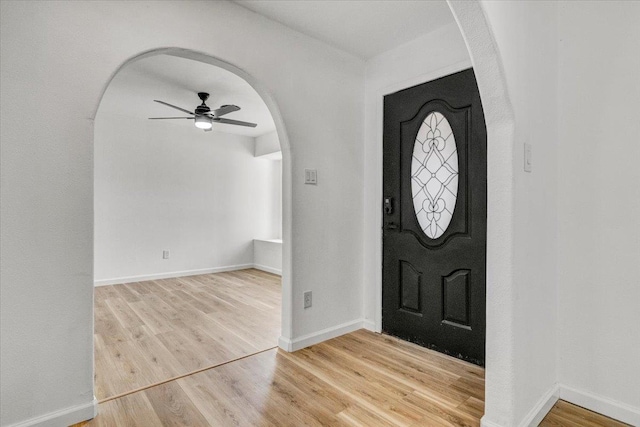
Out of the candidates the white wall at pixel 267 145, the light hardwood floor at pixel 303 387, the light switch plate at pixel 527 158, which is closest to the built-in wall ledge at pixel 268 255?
the white wall at pixel 267 145

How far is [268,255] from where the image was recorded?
6.08 m

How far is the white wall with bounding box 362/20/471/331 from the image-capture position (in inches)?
106

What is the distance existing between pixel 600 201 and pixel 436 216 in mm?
971

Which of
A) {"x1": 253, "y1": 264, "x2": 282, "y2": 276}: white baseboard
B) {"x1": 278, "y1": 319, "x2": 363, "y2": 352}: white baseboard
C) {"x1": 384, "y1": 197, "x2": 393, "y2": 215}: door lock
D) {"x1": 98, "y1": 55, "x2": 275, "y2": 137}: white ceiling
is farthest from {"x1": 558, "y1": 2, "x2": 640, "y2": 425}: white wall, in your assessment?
{"x1": 253, "y1": 264, "x2": 282, "y2": 276}: white baseboard

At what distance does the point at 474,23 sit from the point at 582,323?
169cm

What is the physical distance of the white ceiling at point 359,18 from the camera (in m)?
2.26

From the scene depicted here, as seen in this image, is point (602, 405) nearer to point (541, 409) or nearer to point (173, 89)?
point (541, 409)

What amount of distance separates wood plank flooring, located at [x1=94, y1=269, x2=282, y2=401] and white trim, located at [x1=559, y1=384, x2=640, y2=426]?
1.94m

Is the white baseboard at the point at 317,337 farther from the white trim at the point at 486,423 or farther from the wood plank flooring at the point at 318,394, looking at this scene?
the white trim at the point at 486,423

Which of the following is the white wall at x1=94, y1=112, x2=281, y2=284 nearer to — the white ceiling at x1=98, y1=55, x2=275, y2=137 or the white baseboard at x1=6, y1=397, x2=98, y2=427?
the white ceiling at x1=98, y1=55, x2=275, y2=137

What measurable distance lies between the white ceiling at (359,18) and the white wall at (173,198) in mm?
2896

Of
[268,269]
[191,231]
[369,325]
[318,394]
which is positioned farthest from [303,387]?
[191,231]

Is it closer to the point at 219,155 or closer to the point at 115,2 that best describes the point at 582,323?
the point at 115,2

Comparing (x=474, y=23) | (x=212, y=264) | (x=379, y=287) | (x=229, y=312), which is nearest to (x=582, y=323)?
(x=379, y=287)
